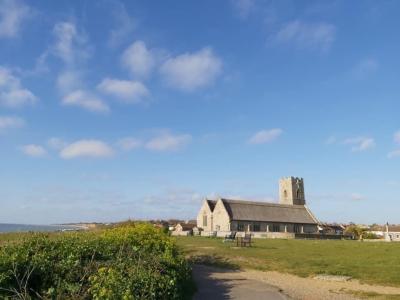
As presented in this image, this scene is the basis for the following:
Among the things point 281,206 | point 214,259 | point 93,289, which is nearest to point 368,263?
point 214,259

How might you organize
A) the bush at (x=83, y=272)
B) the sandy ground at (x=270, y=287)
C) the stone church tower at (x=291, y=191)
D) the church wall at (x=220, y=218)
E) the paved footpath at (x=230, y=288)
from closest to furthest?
1. the bush at (x=83, y=272)
2. the paved footpath at (x=230, y=288)
3. the sandy ground at (x=270, y=287)
4. the church wall at (x=220, y=218)
5. the stone church tower at (x=291, y=191)

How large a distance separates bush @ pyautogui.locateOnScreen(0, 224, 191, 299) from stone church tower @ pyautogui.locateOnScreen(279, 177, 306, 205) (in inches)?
3663

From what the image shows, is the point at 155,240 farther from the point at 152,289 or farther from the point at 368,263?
the point at 368,263

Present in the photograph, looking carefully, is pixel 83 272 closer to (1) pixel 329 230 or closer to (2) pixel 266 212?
(2) pixel 266 212

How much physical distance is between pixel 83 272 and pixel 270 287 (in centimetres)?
811

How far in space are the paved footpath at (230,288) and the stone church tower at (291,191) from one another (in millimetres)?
86078

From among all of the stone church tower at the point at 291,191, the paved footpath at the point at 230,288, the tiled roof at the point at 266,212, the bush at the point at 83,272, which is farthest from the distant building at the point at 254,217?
the bush at the point at 83,272

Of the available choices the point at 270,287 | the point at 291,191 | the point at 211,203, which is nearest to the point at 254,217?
the point at 211,203

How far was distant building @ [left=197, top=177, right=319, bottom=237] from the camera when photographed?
81750mm

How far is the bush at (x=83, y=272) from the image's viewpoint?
7.88m

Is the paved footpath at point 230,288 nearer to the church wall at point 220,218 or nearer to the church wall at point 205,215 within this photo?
the church wall at point 220,218

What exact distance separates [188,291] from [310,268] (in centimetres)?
1037

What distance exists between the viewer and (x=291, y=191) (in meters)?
103

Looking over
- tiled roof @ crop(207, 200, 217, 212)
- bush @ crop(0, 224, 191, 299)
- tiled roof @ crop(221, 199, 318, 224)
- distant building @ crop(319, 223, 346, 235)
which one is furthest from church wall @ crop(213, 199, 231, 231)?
bush @ crop(0, 224, 191, 299)
